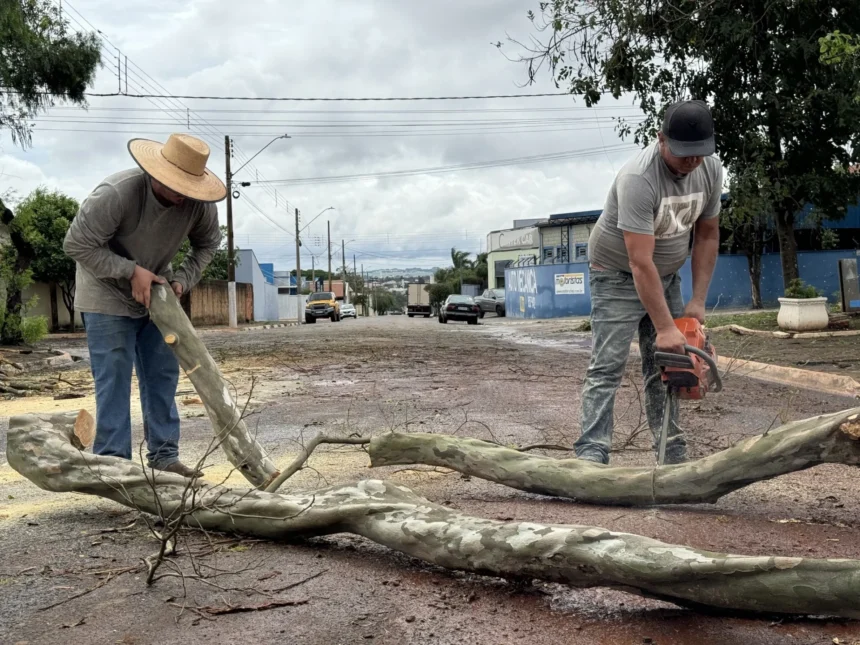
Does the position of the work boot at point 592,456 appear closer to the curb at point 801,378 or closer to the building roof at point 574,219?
the curb at point 801,378

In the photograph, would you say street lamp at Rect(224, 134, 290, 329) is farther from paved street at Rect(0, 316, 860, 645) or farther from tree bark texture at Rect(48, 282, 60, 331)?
paved street at Rect(0, 316, 860, 645)

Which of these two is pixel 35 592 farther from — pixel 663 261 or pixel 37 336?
pixel 37 336

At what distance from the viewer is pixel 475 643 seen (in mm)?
2402

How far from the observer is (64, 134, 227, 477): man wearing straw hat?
416 cm

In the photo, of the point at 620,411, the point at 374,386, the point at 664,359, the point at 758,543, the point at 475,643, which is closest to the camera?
the point at 475,643

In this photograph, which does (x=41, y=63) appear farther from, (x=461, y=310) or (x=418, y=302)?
(x=418, y=302)

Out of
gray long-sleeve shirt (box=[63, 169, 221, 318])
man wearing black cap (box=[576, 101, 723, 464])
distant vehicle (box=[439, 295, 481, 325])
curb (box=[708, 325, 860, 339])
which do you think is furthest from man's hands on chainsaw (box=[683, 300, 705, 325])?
distant vehicle (box=[439, 295, 481, 325])

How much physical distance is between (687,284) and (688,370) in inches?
1189

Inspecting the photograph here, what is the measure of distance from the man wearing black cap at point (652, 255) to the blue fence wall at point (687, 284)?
22732 mm

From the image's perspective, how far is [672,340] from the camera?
3.89 metres

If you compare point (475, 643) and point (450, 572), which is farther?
point (450, 572)

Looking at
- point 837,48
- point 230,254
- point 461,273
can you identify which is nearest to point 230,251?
point 230,254

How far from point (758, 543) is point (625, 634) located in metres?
1.02

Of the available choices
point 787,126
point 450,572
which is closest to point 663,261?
point 450,572
